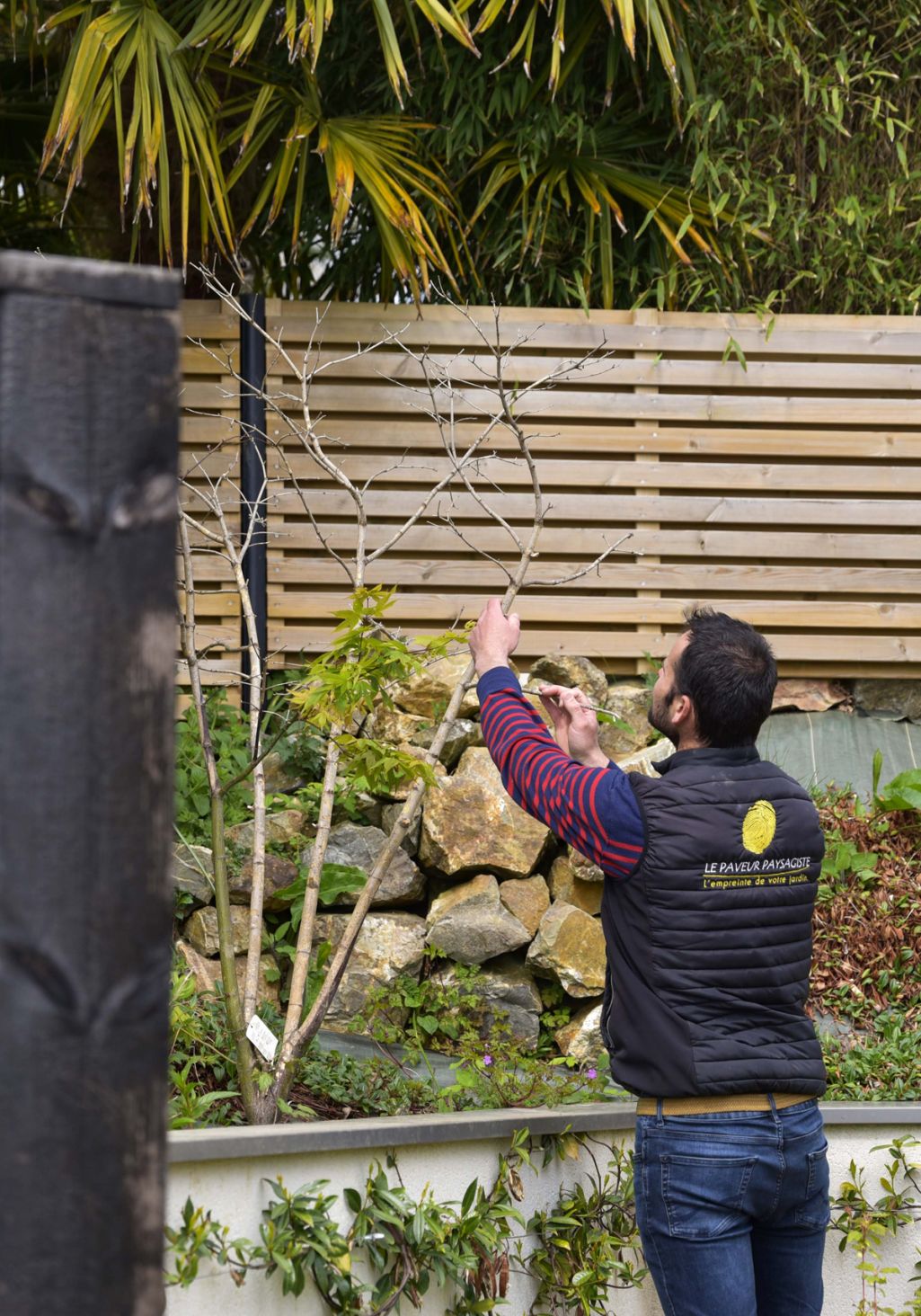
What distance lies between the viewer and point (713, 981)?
2.42 meters

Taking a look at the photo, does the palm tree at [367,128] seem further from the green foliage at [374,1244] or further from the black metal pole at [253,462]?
the green foliage at [374,1244]

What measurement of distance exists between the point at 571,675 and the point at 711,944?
2617mm

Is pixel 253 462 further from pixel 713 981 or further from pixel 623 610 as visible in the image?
pixel 713 981

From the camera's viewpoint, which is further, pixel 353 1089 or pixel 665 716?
pixel 353 1089

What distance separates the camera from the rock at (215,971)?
3.79m

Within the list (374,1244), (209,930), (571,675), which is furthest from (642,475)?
(374,1244)

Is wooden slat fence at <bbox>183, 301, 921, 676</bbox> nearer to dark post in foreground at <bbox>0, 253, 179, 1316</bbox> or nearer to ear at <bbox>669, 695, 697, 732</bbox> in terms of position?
ear at <bbox>669, 695, 697, 732</bbox>

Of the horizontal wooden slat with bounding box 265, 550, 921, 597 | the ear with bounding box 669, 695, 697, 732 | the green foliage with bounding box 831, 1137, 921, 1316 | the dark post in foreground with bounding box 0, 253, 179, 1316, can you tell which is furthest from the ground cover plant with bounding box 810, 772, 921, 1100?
the dark post in foreground with bounding box 0, 253, 179, 1316

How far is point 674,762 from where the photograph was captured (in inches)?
102

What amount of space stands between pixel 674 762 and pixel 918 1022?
2.14 m

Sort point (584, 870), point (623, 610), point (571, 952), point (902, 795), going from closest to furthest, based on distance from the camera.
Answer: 1. point (571, 952)
2. point (584, 870)
3. point (902, 795)
4. point (623, 610)

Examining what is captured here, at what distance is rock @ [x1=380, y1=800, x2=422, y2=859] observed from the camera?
448 centimetres

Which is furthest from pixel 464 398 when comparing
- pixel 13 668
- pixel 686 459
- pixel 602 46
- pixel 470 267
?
pixel 13 668

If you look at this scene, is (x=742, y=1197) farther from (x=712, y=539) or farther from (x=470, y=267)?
(x=470, y=267)
